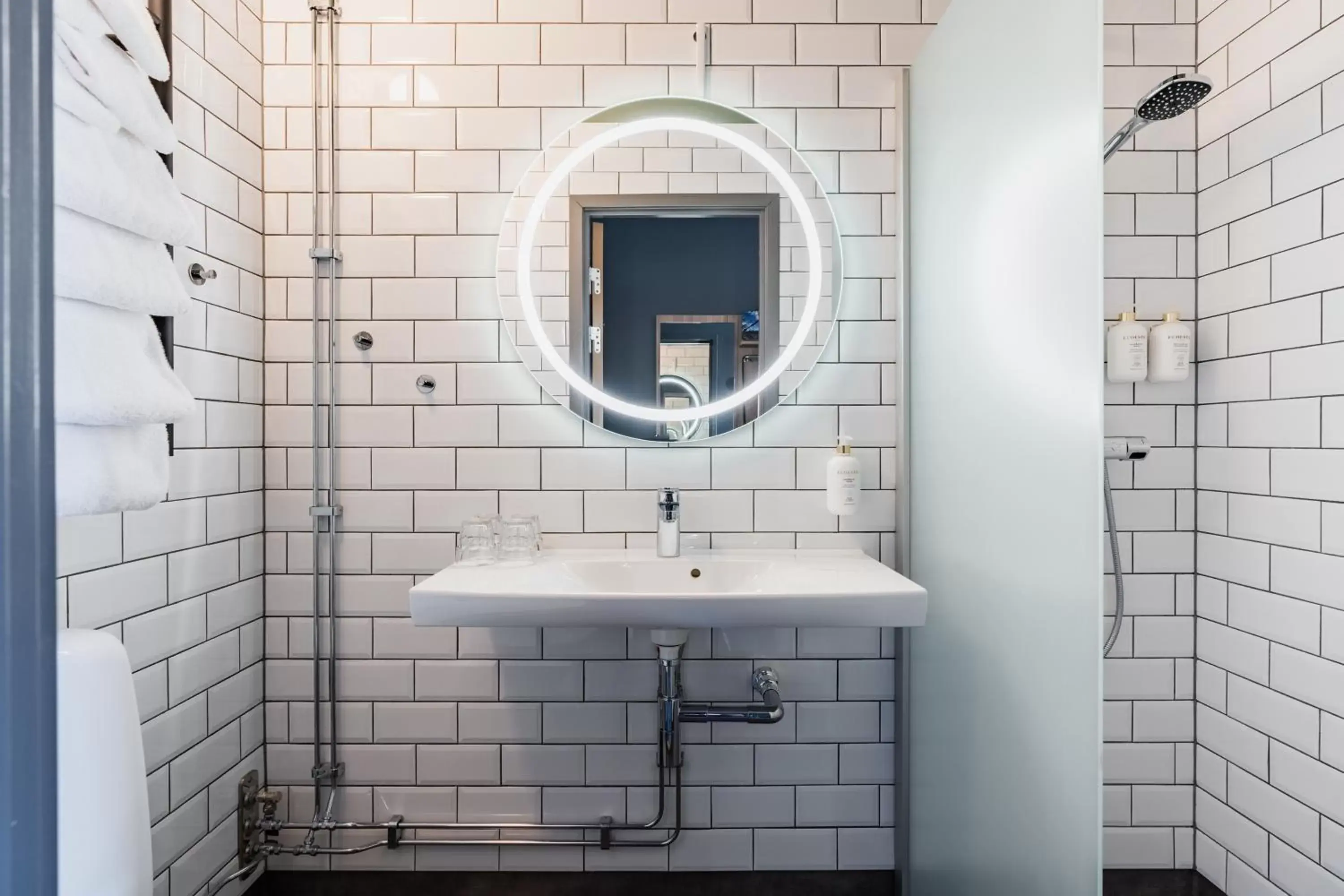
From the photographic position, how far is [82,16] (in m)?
0.86

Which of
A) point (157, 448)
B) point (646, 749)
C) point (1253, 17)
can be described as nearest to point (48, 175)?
point (157, 448)

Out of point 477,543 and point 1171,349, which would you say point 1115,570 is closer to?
point 1171,349

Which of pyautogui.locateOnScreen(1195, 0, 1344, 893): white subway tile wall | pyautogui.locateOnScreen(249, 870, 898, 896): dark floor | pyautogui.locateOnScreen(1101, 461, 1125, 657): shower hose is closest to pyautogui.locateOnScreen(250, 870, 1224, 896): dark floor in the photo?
pyautogui.locateOnScreen(249, 870, 898, 896): dark floor

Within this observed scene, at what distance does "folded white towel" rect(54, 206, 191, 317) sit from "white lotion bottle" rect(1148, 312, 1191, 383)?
174 cm

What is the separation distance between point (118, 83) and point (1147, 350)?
1782 millimetres

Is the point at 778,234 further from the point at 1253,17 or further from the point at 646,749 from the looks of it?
the point at 646,749

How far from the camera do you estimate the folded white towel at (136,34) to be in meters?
0.88

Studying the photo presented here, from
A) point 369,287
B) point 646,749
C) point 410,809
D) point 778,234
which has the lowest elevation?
point 410,809

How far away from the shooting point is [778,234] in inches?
61.6

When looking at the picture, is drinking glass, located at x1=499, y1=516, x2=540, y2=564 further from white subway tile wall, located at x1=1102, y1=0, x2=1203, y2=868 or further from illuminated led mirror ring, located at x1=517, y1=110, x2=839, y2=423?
white subway tile wall, located at x1=1102, y1=0, x2=1203, y2=868

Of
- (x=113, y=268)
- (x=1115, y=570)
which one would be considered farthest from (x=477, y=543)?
(x=1115, y=570)

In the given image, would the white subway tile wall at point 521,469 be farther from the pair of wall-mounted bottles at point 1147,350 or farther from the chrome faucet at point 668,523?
the pair of wall-mounted bottles at point 1147,350

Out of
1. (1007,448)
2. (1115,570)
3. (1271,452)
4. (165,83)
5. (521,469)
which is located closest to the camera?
(1007,448)

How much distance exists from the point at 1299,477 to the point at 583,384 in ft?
4.59
